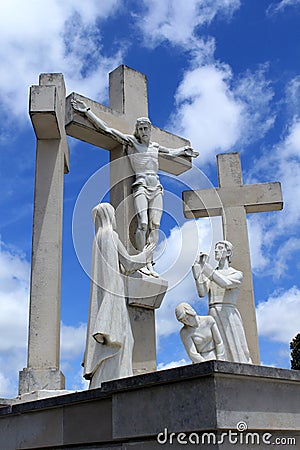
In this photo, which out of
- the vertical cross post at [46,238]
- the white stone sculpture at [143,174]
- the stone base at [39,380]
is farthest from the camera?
the white stone sculpture at [143,174]

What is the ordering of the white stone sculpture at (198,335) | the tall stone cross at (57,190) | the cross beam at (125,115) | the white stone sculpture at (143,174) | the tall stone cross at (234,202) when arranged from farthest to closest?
the tall stone cross at (234,202)
the cross beam at (125,115)
the white stone sculpture at (143,174)
the white stone sculpture at (198,335)
the tall stone cross at (57,190)

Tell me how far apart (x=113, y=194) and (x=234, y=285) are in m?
2.13

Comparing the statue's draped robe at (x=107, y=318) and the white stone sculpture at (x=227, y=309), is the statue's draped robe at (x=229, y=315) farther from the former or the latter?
the statue's draped robe at (x=107, y=318)

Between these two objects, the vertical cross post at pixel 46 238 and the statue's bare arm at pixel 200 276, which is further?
the statue's bare arm at pixel 200 276

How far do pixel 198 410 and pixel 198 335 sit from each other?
3382mm

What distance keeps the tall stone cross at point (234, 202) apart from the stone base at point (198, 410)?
5.79 m

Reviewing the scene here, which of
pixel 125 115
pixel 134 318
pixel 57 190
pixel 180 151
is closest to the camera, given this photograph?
pixel 57 190

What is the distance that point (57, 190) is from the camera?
275 inches

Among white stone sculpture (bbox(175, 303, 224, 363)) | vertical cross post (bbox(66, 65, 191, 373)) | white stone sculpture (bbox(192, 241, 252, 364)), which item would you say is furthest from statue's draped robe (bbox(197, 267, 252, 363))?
vertical cross post (bbox(66, 65, 191, 373))

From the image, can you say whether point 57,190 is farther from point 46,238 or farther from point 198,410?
point 198,410

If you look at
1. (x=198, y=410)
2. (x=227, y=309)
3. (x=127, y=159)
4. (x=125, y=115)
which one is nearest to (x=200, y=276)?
(x=227, y=309)

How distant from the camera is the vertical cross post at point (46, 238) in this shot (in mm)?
6156

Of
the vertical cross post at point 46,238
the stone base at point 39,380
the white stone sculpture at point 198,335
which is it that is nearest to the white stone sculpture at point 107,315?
the stone base at point 39,380

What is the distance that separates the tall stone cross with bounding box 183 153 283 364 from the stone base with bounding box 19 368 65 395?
4.50 m
